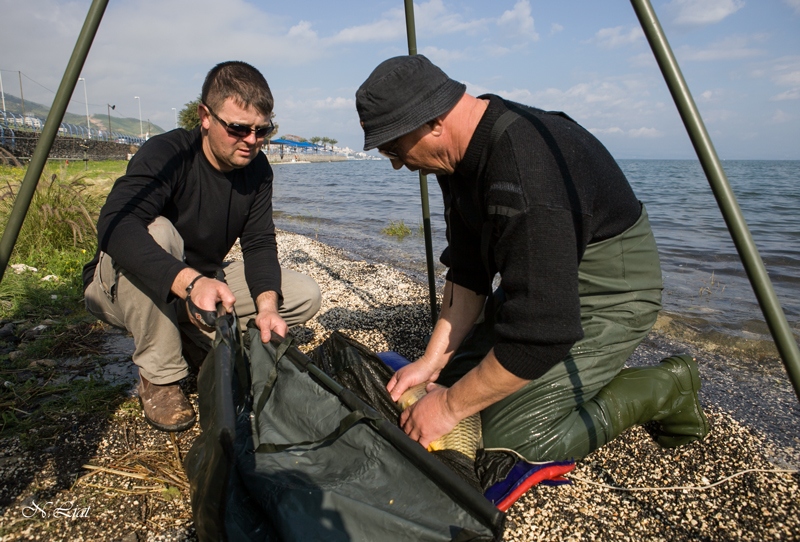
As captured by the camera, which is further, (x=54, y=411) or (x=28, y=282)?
(x=28, y=282)

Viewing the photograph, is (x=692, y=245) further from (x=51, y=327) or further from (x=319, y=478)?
(x=51, y=327)

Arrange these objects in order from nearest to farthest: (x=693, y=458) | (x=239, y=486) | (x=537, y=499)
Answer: (x=239, y=486) < (x=537, y=499) < (x=693, y=458)

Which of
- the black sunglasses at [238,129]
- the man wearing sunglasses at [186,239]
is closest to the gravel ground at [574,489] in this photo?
the man wearing sunglasses at [186,239]

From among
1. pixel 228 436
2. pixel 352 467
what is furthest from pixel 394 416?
pixel 228 436

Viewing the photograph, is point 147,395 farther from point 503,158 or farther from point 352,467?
point 503,158

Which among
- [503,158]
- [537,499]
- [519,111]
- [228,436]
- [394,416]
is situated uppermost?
[519,111]

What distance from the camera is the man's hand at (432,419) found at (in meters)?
2.26

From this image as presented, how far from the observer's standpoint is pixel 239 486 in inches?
70.7

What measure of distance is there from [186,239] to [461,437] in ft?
6.73

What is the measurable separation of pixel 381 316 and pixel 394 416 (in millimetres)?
2186

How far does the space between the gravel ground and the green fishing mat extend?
470 mm

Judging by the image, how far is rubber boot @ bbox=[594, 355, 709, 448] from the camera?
2.56 metres

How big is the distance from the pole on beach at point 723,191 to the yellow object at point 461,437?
1.35 m

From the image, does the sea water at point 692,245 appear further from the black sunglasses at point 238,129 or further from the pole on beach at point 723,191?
the black sunglasses at point 238,129
